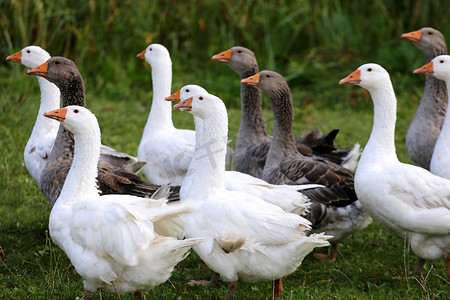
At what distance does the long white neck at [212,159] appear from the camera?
200 inches

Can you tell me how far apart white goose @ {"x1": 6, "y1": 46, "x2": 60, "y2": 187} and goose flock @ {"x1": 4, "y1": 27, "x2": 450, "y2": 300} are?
0.01 m

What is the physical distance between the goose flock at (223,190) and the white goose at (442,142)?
0.01 meters

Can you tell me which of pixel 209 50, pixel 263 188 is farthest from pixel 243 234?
pixel 209 50

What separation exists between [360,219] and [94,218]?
274 cm

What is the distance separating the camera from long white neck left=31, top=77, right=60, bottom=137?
6.81 metres

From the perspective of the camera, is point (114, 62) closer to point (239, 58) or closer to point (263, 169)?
point (239, 58)

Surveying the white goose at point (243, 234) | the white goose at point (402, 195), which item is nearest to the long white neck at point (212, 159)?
the white goose at point (243, 234)

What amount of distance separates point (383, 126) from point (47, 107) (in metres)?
3.51

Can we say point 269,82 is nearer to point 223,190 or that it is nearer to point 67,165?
point 223,190

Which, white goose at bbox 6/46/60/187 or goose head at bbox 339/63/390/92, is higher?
goose head at bbox 339/63/390/92

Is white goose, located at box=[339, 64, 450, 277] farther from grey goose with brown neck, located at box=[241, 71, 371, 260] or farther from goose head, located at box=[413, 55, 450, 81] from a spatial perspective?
goose head, located at box=[413, 55, 450, 81]

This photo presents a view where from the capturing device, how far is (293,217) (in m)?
4.84

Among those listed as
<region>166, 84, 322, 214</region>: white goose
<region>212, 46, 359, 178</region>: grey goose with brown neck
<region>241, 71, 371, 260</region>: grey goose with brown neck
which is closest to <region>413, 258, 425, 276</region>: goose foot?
<region>241, 71, 371, 260</region>: grey goose with brown neck

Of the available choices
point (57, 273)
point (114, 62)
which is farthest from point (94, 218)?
point (114, 62)
